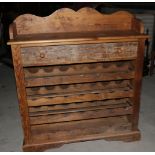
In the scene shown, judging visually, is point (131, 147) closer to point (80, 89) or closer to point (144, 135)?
point (144, 135)

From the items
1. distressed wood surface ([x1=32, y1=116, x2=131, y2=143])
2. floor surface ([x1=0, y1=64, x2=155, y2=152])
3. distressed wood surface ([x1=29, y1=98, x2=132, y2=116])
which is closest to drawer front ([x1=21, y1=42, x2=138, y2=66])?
distressed wood surface ([x1=29, y1=98, x2=132, y2=116])

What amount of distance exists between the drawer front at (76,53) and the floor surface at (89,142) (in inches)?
31.0

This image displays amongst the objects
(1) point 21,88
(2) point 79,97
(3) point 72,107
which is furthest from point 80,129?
(1) point 21,88

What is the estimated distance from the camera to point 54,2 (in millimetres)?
4582

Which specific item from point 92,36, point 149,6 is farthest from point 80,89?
point 149,6

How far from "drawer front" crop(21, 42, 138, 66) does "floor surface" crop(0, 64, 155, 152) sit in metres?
0.79

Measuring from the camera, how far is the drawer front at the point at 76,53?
5.24ft

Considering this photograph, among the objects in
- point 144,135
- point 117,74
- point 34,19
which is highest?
point 34,19

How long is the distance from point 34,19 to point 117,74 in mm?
781

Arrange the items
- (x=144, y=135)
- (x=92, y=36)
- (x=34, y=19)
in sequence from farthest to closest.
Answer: (x=144, y=135) < (x=34, y=19) < (x=92, y=36)

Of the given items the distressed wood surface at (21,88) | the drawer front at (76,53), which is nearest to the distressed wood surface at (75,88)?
the distressed wood surface at (21,88)

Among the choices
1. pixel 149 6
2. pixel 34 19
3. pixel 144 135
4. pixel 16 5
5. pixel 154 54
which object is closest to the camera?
pixel 34 19

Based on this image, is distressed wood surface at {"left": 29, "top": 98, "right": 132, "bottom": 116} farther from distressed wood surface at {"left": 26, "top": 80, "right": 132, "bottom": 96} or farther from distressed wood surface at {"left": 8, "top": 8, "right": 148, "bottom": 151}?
distressed wood surface at {"left": 26, "top": 80, "right": 132, "bottom": 96}

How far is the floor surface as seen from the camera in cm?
195
